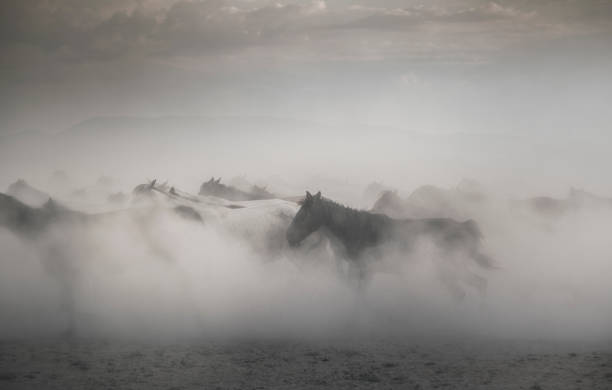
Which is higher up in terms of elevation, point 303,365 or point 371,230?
point 371,230

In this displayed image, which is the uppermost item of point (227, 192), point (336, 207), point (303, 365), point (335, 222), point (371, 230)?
point (227, 192)

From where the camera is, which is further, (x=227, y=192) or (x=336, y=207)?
(x=227, y=192)

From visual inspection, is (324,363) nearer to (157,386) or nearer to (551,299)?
(157,386)

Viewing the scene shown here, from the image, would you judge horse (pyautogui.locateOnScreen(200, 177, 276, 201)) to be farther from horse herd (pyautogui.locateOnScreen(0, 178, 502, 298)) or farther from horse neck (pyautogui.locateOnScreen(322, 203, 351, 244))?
horse neck (pyautogui.locateOnScreen(322, 203, 351, 244))

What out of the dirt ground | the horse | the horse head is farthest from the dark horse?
the horse

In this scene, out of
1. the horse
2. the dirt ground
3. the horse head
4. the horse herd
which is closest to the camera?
the dirt ground

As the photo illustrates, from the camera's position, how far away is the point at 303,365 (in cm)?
835

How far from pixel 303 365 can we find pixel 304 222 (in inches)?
164

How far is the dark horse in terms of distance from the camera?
39.5 feet

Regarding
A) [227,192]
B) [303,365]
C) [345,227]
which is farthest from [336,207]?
[227,192]

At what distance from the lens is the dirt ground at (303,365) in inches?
292

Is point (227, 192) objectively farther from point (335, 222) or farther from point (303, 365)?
point (303, 365)

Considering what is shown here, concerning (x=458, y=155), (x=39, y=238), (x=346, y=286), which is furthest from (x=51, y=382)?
(x=458, y=155)

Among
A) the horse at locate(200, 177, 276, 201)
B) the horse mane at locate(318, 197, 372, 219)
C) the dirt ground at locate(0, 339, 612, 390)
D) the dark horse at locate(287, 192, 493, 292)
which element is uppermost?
the horse at locate(200, 177, 276, 201)
